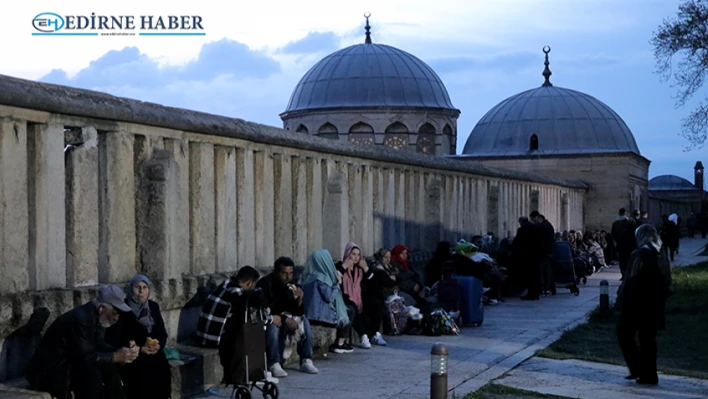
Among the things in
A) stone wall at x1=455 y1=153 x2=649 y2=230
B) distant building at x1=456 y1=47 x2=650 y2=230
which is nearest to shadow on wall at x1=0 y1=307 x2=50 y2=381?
distant building at x1=456 y1=47 x2=650 y2=230

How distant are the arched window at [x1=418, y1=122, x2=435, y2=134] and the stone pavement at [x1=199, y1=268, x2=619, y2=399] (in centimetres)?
3687

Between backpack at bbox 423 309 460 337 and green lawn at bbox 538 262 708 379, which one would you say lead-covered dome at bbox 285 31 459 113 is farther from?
backpack at bbox 423 309 460 337

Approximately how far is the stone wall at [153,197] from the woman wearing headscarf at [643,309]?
4.26m

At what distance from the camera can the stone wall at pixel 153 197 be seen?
382 inches

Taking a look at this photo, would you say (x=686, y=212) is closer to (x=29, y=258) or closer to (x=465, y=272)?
(x=465, y=272)

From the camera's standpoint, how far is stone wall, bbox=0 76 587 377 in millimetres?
9711

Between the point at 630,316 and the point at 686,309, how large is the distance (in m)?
8.62

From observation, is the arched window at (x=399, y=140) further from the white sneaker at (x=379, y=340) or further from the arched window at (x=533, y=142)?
the white sneaker at (x=379, y=340)

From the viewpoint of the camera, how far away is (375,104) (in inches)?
2185

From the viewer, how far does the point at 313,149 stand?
1599cm

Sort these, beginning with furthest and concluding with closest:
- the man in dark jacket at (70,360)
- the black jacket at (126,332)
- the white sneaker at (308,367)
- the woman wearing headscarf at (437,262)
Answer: the woman wearing headscarf at (437,262) < the white sneaker at (308,367) < the black jacket at (126,332) < the man in dark jacket at (70,360)

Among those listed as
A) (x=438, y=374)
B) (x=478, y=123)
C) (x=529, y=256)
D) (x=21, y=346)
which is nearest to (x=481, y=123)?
(x=478, y=123)

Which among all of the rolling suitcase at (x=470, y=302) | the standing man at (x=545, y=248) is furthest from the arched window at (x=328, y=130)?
the rolling suitcase at (x=470, y=302)

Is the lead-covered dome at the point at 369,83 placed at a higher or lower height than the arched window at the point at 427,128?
higher
